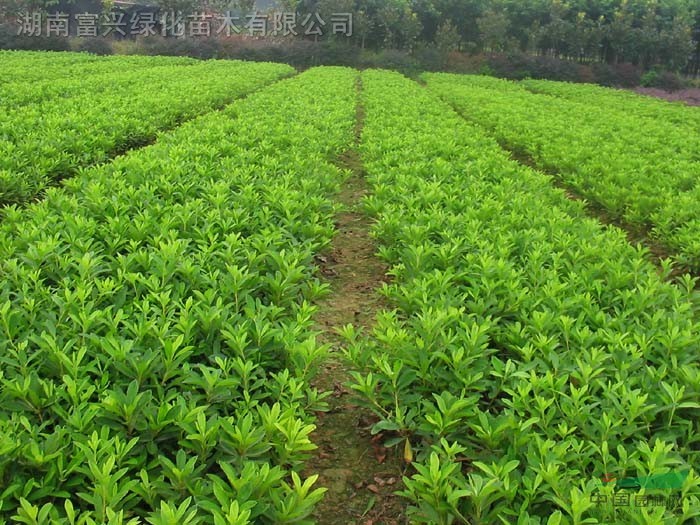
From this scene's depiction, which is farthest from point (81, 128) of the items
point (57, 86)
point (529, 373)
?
point (529, 373)

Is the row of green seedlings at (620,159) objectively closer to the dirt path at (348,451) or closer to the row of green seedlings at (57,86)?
the dirt path at (348,451)

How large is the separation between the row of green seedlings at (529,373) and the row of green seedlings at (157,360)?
0.53 m

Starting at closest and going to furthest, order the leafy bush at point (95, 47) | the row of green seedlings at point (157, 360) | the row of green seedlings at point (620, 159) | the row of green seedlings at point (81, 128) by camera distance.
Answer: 1. the row of green seedlings at point (157, 360)
2. the row of green seedlings at point (620, 159)
3. the row of green seedlings at point (81, 128)
4. the leafy bush at point (95, 47)

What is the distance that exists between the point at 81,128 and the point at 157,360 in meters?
7.54

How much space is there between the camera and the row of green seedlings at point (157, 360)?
6.75 ft

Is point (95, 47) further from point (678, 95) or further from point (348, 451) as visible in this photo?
point (348, 451)

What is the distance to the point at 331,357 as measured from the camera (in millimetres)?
3613

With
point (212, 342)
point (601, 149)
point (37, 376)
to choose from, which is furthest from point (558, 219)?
point (601, 149)

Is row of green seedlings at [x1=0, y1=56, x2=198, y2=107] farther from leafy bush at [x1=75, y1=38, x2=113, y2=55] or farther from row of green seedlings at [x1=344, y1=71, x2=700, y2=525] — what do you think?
leafy bush at [x1=75, y1=38, x2=113, y2=55]

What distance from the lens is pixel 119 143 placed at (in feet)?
30.7

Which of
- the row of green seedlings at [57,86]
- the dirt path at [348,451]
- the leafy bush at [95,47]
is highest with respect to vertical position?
the leafy bush at [95,47]

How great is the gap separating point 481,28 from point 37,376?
4977cm

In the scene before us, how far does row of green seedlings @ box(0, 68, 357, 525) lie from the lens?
2.06 meters

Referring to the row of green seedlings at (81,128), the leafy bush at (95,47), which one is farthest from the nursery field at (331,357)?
the leafy bush at (95,47)
